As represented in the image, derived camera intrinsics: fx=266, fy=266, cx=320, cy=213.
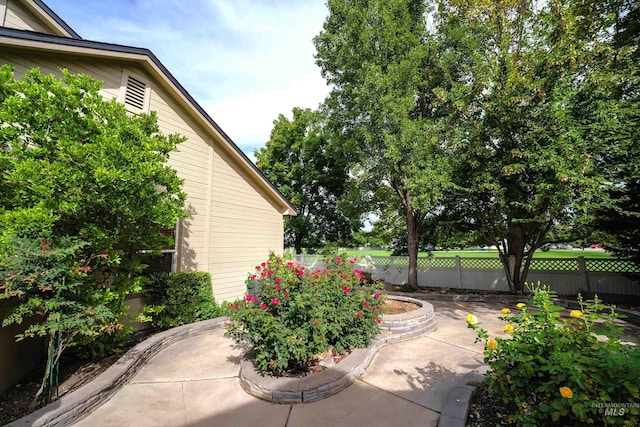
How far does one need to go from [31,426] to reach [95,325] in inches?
45.7

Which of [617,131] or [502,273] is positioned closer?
[617,131]

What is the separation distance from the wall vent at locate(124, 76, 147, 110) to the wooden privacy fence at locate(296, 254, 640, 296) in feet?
18.4

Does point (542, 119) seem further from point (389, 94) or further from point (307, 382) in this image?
point (307, 382)

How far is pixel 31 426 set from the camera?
2586 mm

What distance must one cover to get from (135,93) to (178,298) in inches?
185

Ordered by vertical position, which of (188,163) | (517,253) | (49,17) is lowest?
(517,253)

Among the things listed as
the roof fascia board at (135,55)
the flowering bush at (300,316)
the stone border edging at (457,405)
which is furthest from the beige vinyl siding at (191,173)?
the stone border edging at (457,405)

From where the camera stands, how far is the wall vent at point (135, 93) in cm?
588

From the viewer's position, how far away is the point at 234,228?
7.90m

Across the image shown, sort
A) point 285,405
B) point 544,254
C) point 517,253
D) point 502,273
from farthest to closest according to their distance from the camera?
point 544,254, point 502,273, point 517,253, point 285,405

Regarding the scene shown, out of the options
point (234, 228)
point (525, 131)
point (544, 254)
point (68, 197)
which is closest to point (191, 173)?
point (234, 228)

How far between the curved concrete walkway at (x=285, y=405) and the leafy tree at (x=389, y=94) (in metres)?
5.45

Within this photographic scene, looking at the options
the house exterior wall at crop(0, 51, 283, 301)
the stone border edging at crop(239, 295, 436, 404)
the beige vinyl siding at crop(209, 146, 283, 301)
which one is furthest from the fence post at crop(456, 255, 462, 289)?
the stone border edging at crop(239, 295, 436, 404)

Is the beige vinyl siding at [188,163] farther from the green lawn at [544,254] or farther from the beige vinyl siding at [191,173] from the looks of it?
the green lawn at [544,254]
